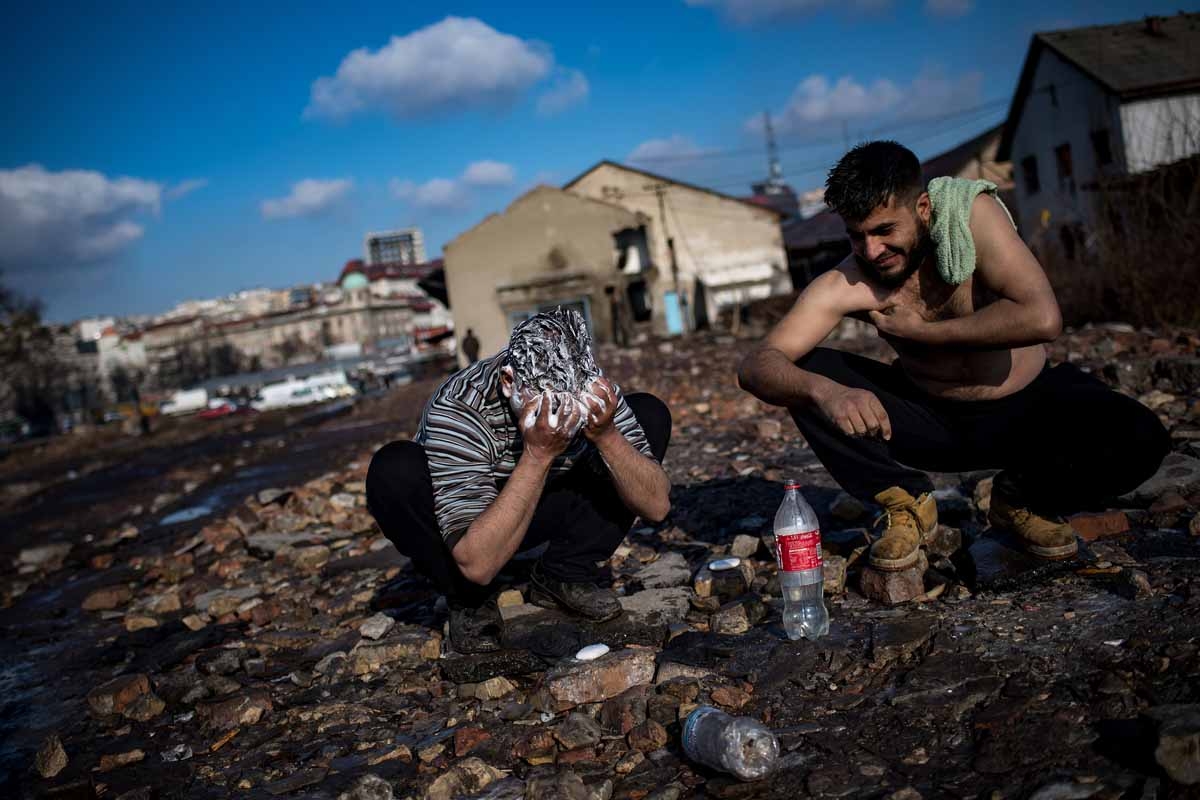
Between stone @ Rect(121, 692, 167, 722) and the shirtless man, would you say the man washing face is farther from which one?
stone @ Rect(121, 692, 167, 722)

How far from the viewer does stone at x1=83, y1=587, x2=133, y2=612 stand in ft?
16.3

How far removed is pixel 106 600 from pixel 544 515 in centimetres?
350

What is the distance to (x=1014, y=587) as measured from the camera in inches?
103

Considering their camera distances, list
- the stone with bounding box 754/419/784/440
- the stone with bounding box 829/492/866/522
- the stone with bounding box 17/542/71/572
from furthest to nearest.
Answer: the stone with bounding box 17/542/71/572 → the stone with bounding box 754/419/784/440 → the stone with bounding box 829/492/866/522

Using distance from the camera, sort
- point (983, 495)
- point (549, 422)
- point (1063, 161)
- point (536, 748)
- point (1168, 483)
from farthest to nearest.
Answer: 1. point (1063, 161)
2. point (983, 495)
3. point (1168, 483)
4. point (549, 422)
5. point (536, 748)

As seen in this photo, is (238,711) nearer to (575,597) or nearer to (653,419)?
(575,597)

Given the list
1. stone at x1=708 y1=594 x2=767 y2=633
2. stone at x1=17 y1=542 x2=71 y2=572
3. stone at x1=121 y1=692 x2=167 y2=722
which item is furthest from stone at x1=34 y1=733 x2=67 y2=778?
stone at x1=17 y1=542 x2=71 y2=572

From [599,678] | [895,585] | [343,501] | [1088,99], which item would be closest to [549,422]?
[599,678]

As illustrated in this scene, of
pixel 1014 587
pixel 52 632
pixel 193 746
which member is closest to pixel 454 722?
pixel 193 746

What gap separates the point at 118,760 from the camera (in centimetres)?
261

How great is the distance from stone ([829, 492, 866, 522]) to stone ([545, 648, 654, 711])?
1.47 metres

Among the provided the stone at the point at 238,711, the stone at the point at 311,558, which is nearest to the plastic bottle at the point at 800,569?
the stone at the point at 238,711

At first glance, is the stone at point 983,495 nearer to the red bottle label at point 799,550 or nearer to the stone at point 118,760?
the red bottle label at point 799,550

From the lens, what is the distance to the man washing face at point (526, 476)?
2383mm
